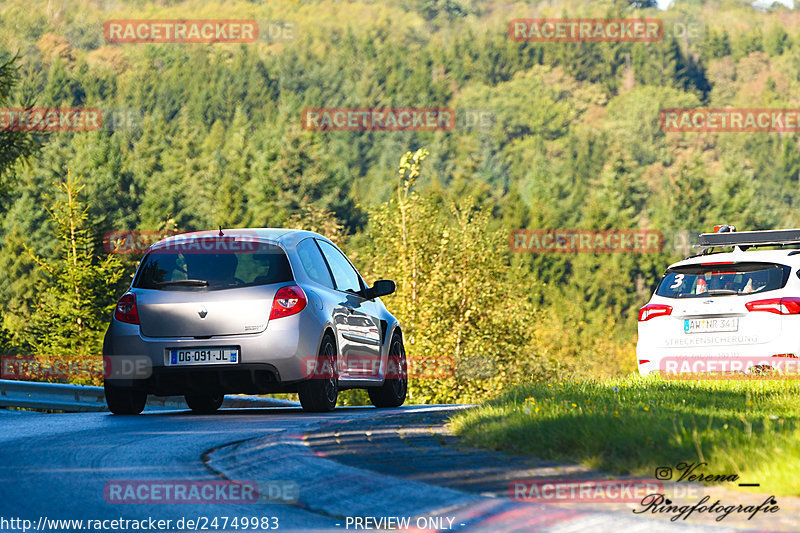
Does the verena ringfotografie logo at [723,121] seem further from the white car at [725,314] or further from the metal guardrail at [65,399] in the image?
the white car at [725,314]

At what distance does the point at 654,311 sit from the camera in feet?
47.9

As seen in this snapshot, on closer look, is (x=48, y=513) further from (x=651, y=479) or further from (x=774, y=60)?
(x=774, y=60)

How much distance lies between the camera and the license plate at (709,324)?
45.8ft

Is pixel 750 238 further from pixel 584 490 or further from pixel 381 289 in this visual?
pixel 584 490

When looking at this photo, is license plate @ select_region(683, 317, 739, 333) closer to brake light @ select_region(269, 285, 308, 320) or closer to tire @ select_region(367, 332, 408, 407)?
tire @ select_region(367, 332, 408, 407)

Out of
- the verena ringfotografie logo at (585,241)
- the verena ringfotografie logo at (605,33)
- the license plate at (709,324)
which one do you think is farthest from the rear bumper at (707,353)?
the verena ringfotografie logo at (605,33)

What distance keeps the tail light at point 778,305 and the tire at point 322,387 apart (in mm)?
5063

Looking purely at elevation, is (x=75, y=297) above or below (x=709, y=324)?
below

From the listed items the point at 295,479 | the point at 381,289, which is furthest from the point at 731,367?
the point at 295,479

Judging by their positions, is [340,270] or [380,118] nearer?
[340,270]

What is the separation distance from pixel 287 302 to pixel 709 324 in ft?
17.8

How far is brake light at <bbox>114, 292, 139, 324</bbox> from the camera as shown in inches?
459

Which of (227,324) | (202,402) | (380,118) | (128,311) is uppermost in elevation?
(380,118)

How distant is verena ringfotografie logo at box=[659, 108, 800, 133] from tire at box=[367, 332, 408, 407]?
480ft
